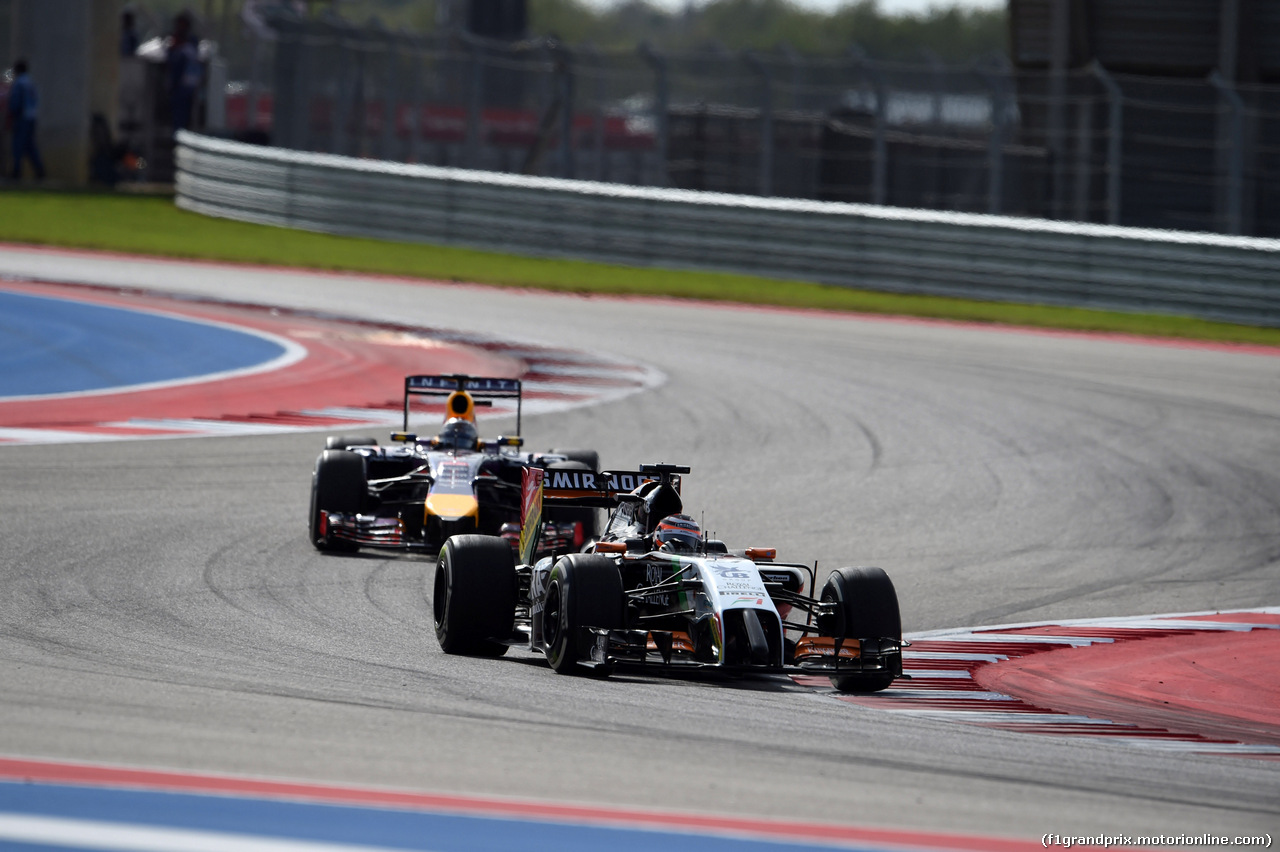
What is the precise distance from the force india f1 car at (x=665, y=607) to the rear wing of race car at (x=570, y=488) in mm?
296

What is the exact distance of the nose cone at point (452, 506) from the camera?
1052cm

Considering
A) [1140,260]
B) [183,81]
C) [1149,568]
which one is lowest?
[1149,568]

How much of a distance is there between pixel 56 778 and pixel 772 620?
317 cm

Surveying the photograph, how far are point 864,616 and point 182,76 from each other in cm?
3245

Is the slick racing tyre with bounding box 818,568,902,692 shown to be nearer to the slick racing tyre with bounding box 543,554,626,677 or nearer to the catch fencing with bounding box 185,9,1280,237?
the slick racing tyre with bounding box 543,554,626,677

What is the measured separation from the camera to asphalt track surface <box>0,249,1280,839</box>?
5816 mm

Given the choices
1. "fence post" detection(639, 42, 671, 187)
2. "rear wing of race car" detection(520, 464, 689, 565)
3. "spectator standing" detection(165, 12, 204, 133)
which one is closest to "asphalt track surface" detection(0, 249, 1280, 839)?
"rear wing of race car" detection(520, 464, 689, 565)

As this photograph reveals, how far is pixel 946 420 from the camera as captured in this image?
16203mm

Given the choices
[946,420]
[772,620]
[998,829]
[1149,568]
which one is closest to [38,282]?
[946,420]

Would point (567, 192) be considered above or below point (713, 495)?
above

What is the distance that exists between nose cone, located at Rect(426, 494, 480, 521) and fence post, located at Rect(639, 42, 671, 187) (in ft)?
57.7

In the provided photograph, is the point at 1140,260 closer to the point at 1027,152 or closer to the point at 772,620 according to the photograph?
the point at 1027,152

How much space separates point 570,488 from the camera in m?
9.04

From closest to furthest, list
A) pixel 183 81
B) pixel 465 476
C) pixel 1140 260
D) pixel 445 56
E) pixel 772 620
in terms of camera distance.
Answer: pixel 772 620 → pixel 465 476 → pixel 1140 260 → pixel 445 56 → pixel 183 81
